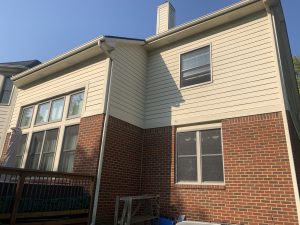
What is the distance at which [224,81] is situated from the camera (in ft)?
25.4

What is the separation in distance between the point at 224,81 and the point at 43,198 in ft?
19.3

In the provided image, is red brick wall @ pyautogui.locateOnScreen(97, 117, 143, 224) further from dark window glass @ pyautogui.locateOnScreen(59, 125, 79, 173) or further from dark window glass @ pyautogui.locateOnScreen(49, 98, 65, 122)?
dark window glass @ pyautogui.locateOnScreen(49, 98, 65, 122)

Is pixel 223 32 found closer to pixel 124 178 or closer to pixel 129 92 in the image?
pixel 129 92

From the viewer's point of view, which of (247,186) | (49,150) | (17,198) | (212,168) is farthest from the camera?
(49,150)

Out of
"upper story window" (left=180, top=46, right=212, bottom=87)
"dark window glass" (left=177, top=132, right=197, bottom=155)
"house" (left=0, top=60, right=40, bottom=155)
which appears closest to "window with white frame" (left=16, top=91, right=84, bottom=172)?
"house" (left=0, top=60, right=40, bottom=155)

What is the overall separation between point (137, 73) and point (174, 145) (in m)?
3.13

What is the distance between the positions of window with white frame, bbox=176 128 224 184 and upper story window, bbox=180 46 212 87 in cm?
184

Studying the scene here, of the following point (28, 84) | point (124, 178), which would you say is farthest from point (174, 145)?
point (28, 84)

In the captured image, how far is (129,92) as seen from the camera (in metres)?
8.73

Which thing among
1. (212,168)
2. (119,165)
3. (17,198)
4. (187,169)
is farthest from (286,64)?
(17,198)

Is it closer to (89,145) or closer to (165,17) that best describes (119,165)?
(89,145)

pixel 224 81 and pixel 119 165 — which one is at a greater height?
pixel 224 81

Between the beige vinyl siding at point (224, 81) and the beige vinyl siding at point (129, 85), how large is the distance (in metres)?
0.39

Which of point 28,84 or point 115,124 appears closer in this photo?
point 115,124
